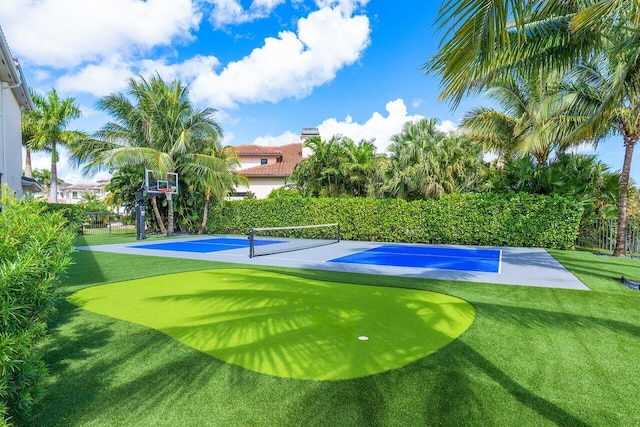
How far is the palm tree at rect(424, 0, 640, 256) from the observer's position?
10.1 ft

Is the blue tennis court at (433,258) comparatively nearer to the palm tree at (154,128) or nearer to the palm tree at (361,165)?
the palm tree at (361,165)

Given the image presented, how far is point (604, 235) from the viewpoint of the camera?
15.5 metres

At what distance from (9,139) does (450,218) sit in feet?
66.0

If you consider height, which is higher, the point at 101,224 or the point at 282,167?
the point at 282,167

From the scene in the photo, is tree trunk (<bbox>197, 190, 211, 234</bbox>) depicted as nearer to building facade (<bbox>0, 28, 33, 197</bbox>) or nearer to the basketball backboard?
the basketball backboard

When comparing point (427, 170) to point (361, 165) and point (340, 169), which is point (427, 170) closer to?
point (361, 165)

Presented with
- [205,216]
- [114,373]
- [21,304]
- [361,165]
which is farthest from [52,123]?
A: [21,304]

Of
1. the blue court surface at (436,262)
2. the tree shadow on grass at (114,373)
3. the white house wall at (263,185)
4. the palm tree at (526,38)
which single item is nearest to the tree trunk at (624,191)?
the blue court surface at (436,262)

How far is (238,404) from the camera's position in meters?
3.20

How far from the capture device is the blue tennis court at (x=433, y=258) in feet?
36.3

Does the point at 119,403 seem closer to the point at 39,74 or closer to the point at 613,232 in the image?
the point at 613,232

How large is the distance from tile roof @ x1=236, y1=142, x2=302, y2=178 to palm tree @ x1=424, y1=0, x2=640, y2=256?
91.4 ft

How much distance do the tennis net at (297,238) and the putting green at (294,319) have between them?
7.10 meters

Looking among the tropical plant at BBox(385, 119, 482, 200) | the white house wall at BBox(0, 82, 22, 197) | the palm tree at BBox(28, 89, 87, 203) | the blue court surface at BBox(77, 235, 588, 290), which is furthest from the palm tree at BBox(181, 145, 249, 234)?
the palm tree at BBox(28, 89, 87, 203)
